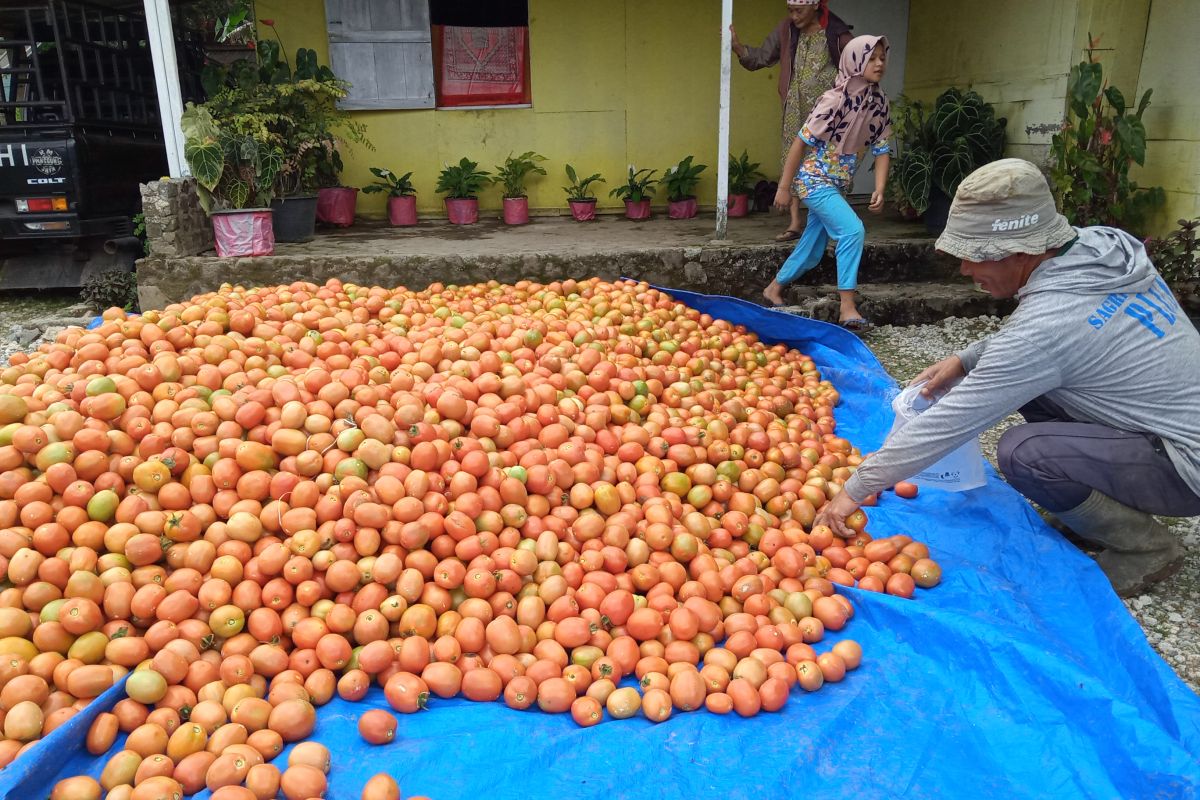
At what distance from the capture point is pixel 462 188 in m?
8.28

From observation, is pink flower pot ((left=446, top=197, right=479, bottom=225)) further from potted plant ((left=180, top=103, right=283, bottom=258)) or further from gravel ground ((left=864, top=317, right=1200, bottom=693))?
gravel ground ((left=864, top=317, right=1200, bottom=693))

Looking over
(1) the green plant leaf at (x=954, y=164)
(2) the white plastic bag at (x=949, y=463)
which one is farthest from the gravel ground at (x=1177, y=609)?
(1) the green plant leaf at (x=954, y=164)

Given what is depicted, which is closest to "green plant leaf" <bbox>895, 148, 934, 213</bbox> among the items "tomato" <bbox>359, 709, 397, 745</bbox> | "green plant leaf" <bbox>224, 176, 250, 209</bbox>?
"green plant leaf" <bbox>224, 176, 250, 209</bbox>

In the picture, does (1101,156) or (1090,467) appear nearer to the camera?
(1090,467)

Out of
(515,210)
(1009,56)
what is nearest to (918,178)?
(1009,56)

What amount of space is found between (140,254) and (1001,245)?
748 centimetres

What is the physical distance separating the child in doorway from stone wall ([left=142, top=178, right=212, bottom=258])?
4207mm

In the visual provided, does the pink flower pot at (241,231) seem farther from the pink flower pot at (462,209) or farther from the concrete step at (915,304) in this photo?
the concrete step at (915,304)

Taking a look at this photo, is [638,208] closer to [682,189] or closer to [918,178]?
[682,189]

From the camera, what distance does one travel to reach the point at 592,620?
234 centimetres

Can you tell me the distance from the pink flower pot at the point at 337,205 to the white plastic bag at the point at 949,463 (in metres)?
6.33

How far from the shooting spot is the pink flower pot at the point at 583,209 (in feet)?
27.1

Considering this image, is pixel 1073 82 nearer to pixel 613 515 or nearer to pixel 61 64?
pixel 613 515

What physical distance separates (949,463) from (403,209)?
6.50 m
